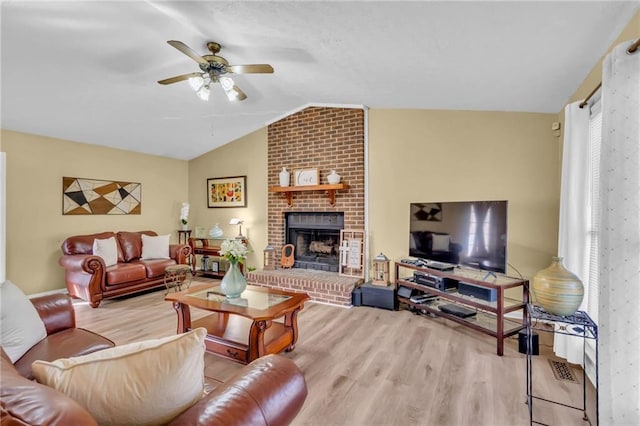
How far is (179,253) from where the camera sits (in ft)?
16.3

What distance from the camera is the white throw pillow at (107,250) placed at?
4328 millimetres

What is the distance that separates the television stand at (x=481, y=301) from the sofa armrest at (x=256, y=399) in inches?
88.9

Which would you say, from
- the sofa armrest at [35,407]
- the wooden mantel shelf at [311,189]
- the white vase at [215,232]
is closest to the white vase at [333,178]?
the wooden mantel shelf at [311,189]

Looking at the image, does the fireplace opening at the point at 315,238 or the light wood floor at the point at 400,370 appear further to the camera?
the fireplace opening at the point at 315,238

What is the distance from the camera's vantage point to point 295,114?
500 cm

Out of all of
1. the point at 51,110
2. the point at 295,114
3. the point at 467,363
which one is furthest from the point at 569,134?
the point at 51,110

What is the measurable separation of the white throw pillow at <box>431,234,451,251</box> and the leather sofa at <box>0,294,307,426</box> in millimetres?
2560

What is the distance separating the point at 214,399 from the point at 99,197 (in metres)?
5.19

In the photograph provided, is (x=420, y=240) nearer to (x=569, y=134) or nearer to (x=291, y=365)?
(x=569, y=134)

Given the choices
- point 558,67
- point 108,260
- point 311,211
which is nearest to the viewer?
point 558,67

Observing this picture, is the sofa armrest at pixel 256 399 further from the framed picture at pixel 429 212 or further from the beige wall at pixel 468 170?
the beige wall at pixel 468 170

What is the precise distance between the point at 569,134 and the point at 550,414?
→ 2.03 meters

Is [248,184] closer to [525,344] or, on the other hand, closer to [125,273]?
[125,273]

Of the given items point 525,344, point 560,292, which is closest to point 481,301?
point 525,344
